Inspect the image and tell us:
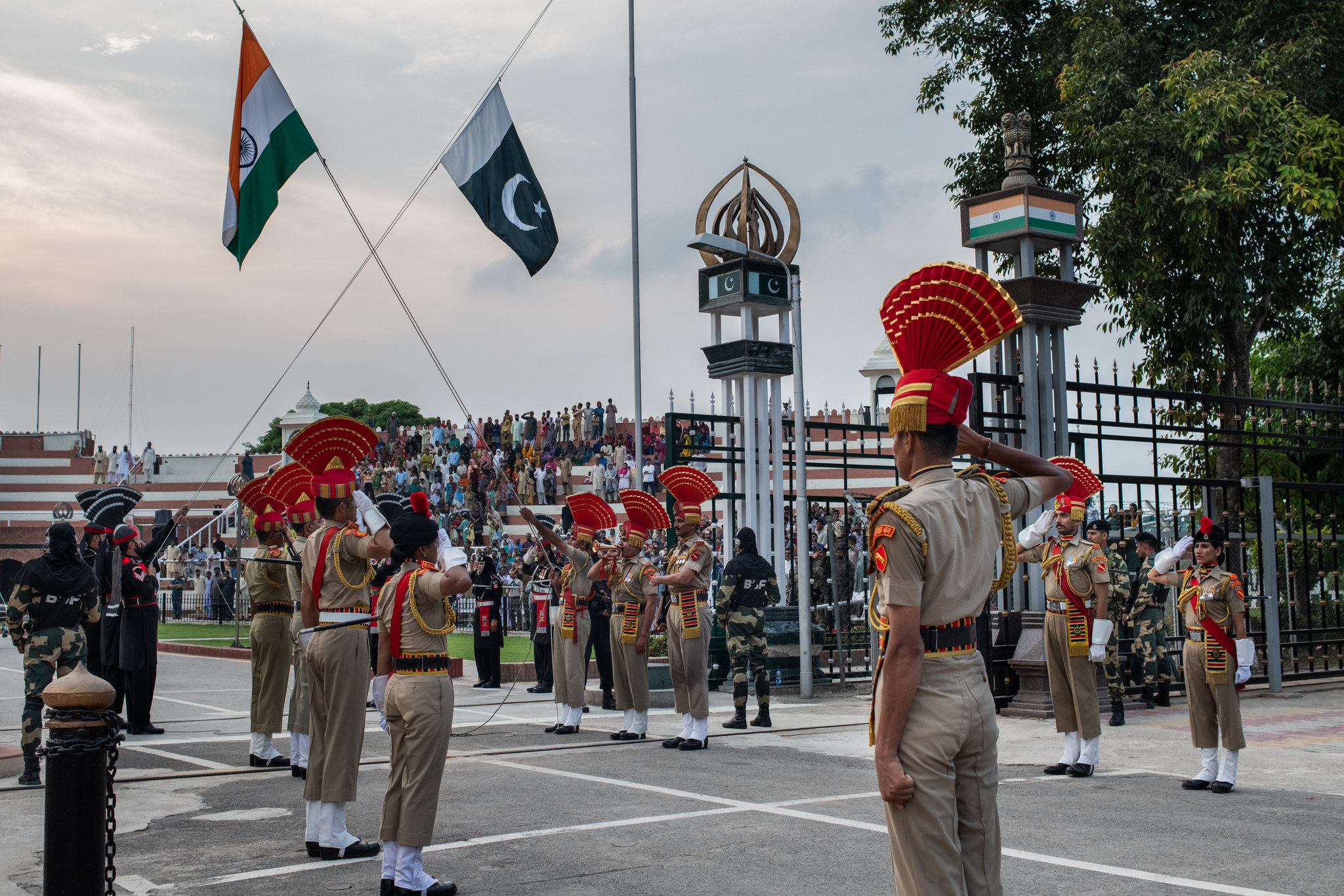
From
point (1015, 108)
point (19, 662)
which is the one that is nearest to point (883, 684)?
point (1015, 108)

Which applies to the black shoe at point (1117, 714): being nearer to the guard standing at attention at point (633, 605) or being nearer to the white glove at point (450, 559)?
the guard standing at attention at point (633, 605)

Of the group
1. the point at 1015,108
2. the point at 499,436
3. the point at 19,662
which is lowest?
the point at 19,662

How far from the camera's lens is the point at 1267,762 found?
30.9 ft

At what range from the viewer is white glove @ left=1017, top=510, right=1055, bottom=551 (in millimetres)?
8391

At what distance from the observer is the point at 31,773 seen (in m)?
8.52

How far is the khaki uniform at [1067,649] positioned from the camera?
8.96 meters

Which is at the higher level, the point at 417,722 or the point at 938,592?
the point at 938,592

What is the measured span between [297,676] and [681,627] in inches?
133

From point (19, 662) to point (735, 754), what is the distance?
1613 centimetres

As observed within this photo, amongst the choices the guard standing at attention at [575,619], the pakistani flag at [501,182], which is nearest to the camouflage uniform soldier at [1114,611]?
the guard standing at attention at [575,619]

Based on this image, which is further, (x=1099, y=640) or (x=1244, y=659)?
(x=1099, y=640)

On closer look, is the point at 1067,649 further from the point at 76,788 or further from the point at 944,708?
the point at 76,788

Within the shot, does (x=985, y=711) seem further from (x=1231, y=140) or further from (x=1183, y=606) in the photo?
(x=1231, y=140)

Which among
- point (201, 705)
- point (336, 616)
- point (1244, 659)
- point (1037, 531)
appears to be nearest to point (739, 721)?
point (1037, 531)
